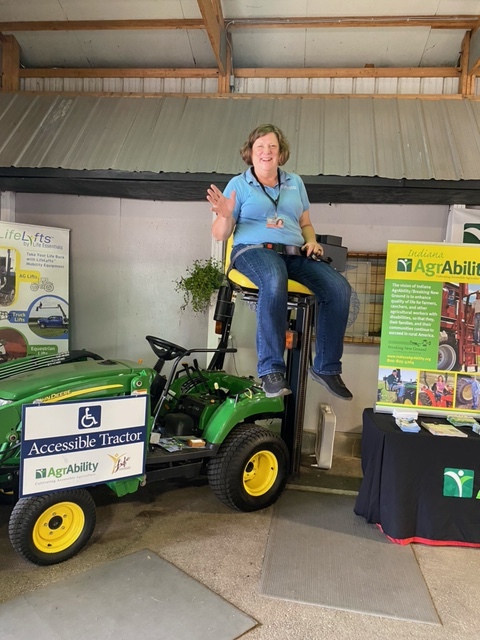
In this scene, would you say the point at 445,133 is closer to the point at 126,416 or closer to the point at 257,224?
the point at 257,224

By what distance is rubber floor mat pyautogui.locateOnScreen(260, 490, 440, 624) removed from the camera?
2.11 meters

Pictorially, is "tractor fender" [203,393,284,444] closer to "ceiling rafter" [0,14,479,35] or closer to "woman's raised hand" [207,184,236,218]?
"woman's raised hand" [207,184,236,218]

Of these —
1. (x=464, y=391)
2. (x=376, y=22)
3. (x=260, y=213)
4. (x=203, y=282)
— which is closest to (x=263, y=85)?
(x=376, y=22)

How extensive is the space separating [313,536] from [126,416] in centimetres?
136

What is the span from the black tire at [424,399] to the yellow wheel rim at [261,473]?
109cm

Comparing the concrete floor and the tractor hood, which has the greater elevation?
the tractor hood

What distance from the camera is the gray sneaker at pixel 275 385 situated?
7.50 ft

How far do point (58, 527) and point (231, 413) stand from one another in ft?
3.89

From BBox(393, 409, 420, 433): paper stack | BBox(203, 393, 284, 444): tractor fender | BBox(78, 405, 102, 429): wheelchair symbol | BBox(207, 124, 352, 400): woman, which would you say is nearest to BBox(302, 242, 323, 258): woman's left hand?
BBox(207, 124, 352, 400): woman

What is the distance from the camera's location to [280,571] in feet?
7.60

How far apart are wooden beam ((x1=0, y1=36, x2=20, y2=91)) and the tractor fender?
13.8ft

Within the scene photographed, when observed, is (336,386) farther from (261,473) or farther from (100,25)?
(100,25)

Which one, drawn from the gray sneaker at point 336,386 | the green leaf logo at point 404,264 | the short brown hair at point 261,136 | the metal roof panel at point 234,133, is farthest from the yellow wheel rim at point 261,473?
the metal roof panel at point 234,133

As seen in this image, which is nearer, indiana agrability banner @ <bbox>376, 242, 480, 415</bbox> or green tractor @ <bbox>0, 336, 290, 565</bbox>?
green tractor @ <bbox>0, 336, 290, 565</bbox>
